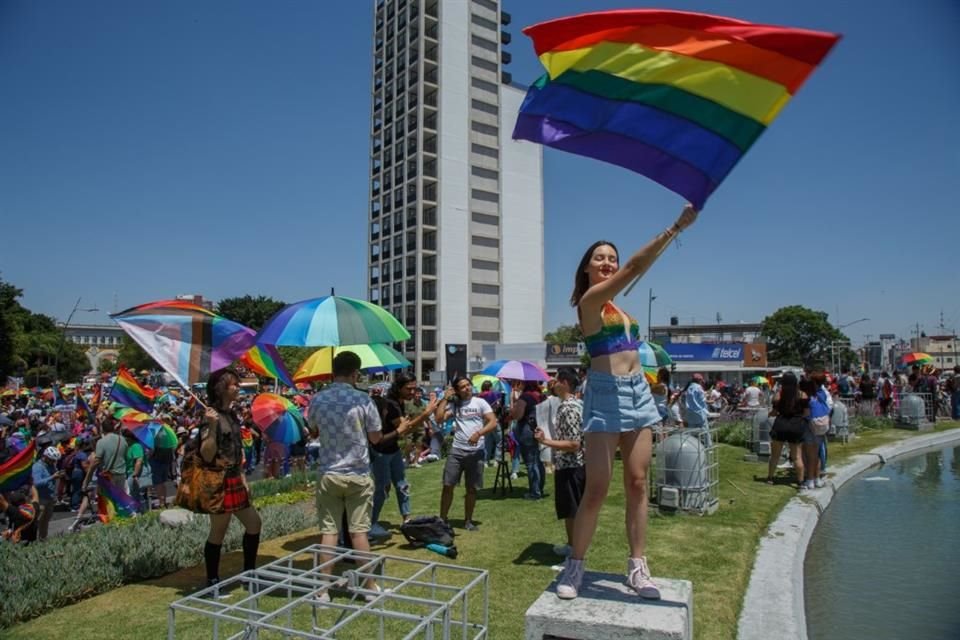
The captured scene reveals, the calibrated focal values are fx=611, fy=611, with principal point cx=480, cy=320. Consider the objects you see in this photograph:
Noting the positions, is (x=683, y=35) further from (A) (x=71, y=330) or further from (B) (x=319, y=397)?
(A) (x=71, y=330)

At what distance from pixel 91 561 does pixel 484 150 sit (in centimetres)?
6481

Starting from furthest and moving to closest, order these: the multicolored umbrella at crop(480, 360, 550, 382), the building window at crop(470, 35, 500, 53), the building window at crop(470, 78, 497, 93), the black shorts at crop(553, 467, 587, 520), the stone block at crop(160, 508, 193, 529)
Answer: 1. the building window at crop(470, 35, 500, 53)
2. the building window at crop(470, 78, 497, 93)
3. the multicolored umbrella at crop(480, 360, 550, 382)
4. the stone block at crop(160, 508, 193, 529)
5. the black shorts at crop(553, 467, 587, 520)

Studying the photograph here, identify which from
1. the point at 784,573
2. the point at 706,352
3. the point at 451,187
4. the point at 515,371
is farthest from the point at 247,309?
the point at 784,573

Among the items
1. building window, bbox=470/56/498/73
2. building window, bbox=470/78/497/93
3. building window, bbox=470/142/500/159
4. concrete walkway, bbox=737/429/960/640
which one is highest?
building window, bbox=470/56/498/73

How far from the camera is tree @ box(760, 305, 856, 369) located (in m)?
79.4

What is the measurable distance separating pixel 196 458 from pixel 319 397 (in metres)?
1.22

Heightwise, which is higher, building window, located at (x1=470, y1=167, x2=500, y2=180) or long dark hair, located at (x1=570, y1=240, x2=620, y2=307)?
building window, located at (x1=470, y1=167, x2=500, y2=180)

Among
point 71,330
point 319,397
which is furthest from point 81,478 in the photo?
point 71,330

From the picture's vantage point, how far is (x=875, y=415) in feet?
67.6

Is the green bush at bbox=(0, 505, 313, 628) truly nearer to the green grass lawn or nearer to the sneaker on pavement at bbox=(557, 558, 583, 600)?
the green grass lawn

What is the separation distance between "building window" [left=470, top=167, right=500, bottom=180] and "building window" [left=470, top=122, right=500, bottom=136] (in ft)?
13.3

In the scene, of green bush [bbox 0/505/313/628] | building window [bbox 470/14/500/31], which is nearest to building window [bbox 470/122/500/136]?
building window [bbox 470/14/500/31]

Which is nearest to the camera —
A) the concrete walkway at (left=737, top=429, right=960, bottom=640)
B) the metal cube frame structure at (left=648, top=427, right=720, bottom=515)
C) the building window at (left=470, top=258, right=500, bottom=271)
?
the concrete walkway at (left=737, top=429, right=960, bottom=640)

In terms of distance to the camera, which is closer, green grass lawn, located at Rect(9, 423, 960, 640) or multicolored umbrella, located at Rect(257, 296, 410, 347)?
green grass lawn, located at Rect(9, 423, 960, 640)
